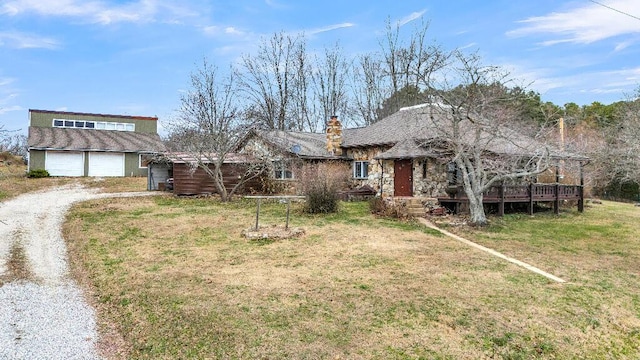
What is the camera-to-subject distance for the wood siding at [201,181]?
2022 cm

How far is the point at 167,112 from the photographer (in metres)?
21.1

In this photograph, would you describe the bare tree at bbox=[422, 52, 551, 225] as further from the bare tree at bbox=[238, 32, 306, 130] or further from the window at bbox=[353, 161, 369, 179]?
the bare tree at bbox=[238, 32, 306, 130]

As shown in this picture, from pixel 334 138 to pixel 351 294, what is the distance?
1675 cm

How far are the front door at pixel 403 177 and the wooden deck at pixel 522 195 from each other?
1911mm

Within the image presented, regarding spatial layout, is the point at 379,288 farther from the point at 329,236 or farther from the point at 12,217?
the point at 12,217

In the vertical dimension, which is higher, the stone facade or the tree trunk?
the stone facade

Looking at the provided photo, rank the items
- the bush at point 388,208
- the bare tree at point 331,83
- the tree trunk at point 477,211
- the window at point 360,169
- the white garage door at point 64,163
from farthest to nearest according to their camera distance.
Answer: the bare tree at point 331,83
the white garage door at point 64,163
the window at point 360,169
the bush at point 388,208
the tree trunk at point 477,211

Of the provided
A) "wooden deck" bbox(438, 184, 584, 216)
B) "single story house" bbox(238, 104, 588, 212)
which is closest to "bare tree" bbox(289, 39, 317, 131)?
"single story house" bbox(238, 104, 588, 212)

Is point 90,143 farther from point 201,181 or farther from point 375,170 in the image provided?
point 375,170

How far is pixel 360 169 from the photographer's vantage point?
21891mm

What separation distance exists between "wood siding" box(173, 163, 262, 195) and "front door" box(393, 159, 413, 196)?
7.07 m

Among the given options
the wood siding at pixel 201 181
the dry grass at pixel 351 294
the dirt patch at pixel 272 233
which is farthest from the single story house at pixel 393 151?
the dirt patch at pixel 272 233

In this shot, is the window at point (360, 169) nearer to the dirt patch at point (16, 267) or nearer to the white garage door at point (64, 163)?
the dirt patch at point (16, 267)

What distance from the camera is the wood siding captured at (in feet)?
66.3
